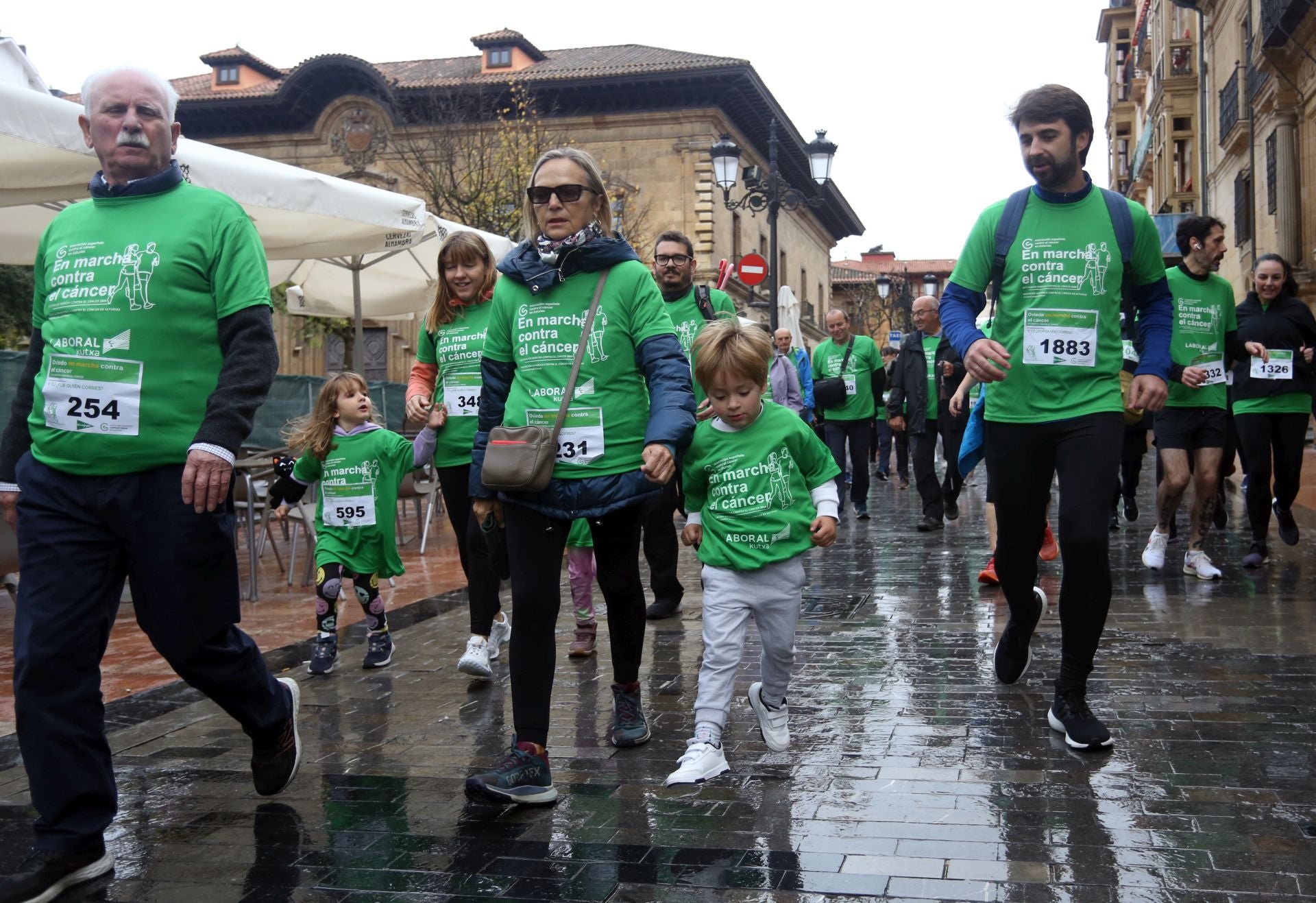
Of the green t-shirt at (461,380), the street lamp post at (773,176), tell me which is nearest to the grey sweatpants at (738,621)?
the green t-shirt at (461,380)

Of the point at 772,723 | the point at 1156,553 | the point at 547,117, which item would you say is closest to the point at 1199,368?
the point at 1156,553

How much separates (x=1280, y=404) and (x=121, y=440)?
7.68 metres

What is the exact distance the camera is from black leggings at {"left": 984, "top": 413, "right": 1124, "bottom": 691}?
468 cm

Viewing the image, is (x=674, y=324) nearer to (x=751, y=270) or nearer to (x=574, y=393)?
(x=574, y=393)

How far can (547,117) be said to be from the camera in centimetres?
4034

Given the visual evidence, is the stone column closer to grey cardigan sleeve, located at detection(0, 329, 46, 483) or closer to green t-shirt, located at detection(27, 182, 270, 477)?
green t-shirt, located at detection(27, 182, 270, 477)

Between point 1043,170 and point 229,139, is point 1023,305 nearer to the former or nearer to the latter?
point 1043,170

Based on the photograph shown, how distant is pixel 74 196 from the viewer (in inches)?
302

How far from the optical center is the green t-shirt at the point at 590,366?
430 cm

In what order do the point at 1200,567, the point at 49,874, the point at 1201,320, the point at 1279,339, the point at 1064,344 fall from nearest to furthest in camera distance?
the point at 49,874, the point at 1064,344, the point at 1201,320, the point at 1200,567, the point at 1279,339

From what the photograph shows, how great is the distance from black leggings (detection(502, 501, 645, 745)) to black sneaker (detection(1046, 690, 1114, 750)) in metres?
1.55

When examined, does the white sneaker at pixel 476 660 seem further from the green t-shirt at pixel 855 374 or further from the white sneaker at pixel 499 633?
the green t-shirt at pixel 855 374

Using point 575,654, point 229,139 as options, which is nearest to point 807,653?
point 575,654

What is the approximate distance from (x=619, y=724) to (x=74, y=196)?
15.8 ft
